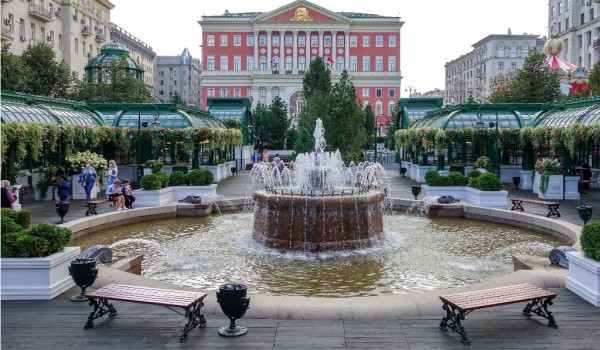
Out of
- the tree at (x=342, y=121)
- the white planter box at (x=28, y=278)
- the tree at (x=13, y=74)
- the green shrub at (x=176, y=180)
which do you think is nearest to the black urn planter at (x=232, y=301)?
the white planter box at (x=28, y=278)

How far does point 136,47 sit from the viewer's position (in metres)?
100

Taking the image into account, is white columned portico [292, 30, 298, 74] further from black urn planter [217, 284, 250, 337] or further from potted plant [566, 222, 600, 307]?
black urn planter [217, 284, 250, 337]

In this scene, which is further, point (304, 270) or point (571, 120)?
point (571, 120)

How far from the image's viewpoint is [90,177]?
69.1 ft

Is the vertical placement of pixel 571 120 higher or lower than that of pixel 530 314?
higher

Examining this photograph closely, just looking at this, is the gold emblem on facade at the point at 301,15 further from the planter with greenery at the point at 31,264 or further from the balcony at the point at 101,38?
the planter with greenery at the point at 31,264

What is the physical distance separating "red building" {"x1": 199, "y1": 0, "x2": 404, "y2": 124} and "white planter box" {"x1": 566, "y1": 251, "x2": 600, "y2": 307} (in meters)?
83.6

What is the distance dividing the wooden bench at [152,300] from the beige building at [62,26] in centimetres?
4379

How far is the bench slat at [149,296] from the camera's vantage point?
6.57m

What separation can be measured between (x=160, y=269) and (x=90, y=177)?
461 inches

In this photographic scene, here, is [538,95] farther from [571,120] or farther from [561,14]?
[561,14]

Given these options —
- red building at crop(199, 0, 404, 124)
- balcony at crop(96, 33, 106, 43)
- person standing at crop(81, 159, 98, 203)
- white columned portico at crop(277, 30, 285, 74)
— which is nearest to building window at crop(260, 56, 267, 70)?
red building at crop(199, 0, 404, 124)

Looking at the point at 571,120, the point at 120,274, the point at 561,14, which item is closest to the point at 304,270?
the point at 120,274

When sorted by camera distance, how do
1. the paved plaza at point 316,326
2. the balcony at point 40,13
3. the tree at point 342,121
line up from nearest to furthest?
1. the paved plaza at point 316,326
2. the tree at point 342,121
3. the balcony at point 40,13
